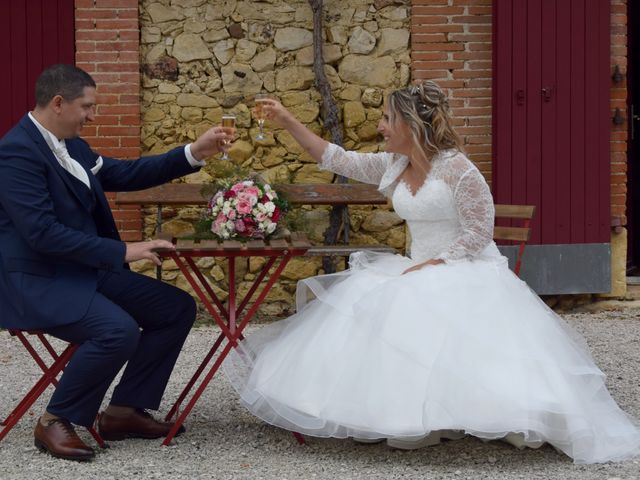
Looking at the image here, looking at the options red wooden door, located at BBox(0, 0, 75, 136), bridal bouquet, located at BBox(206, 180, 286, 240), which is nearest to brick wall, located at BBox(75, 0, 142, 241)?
red wooden door, located at BBox(0, 0, 75, 136)

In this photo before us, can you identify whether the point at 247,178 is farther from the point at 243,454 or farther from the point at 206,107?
the point at 206,107

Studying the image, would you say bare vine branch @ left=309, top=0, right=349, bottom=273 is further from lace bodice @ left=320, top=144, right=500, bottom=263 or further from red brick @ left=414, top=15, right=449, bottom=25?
lace bodice @ left=320, top=144, right=500, bottom=263

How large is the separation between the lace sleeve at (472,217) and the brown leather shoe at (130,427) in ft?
4.70

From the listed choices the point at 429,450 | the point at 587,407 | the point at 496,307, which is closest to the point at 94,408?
the point at 429,450

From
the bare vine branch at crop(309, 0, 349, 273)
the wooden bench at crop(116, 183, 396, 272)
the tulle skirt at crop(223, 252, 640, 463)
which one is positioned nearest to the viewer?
the tulle skirt at crop(223, 252, 640, 463)

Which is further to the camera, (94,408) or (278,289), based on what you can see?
(278,289)

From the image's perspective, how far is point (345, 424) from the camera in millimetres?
4402

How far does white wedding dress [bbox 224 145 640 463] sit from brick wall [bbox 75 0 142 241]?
11.0ft

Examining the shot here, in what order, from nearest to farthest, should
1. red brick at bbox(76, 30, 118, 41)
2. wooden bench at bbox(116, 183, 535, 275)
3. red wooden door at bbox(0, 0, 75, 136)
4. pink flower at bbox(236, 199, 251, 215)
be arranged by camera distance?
pink flower at bbox(236, 199, 251, 215), wooden bench at bbox(116, 183, 535, 275), red brick at bbox(76, 30, 118, 41), red wooden door at bbox(0, 0, 75, 136)

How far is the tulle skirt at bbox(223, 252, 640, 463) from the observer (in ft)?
14.2

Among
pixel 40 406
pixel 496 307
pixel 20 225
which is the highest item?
pixel 20 225

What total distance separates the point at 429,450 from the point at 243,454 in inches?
30.1

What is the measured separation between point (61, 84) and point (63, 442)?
1443mm

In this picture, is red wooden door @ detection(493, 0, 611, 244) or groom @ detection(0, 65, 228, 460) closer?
groom @ detection(0, 65, 228, 460)
